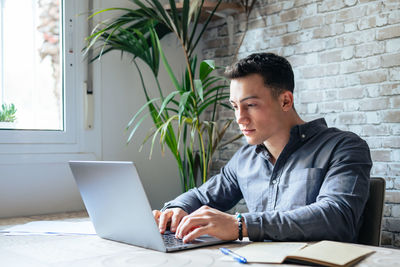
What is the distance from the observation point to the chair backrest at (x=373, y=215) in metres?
1.52

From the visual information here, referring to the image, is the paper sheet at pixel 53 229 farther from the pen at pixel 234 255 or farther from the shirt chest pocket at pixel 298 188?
the shirt chest pocket at pixel 298 188

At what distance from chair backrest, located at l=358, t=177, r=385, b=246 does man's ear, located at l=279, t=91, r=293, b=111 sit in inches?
16.8

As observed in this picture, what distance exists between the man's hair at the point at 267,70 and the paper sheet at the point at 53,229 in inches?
30.3

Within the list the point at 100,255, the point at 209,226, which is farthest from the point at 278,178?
the point at 100,255

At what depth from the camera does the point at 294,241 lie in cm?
130

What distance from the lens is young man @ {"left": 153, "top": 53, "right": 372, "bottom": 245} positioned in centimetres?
128

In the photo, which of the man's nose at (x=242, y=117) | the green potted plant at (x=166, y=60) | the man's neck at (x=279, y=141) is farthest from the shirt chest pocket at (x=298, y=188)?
the green potted plant at (x=166, y=60)

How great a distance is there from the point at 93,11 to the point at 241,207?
165 cm

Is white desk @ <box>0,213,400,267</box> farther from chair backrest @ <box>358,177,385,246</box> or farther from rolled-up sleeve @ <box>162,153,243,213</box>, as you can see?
rolled-up sleeve @ <box>162,153,243,213</box>

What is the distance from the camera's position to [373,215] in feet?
5.02

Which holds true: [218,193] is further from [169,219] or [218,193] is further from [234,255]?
[234,255]

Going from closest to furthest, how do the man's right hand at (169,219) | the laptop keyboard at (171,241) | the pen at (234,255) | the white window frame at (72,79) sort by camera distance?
1. the pen at (234,255)
2. the laptop keyboard at (171,241)
3. the man's right hand at (169,219)
4. the white window frame at (72,79)

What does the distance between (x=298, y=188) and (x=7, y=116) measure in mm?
1729

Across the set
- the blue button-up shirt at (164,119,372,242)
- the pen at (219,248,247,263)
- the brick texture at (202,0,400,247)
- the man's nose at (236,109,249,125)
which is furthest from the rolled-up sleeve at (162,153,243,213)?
the brick texture at (202,0,400,247)
